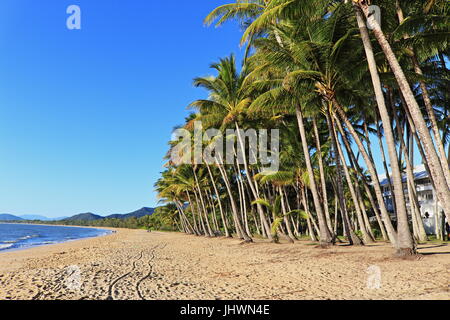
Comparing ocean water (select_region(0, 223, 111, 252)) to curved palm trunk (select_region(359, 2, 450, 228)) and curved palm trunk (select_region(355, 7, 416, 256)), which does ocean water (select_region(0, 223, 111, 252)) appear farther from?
curved palm trunk (select_region(359, 2, 450, 228))

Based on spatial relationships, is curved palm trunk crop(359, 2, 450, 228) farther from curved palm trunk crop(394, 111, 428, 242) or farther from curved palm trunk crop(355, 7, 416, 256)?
curved palm trunk crop(394, 111, 428, 242)

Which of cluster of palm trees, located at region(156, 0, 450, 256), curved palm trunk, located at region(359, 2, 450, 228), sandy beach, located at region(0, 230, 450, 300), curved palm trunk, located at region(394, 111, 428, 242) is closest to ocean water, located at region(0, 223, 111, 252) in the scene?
sandy beach, located at region(0, 230, 450, 300)

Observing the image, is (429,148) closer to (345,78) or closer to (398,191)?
(398,191)

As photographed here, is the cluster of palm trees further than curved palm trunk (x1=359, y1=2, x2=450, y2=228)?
Yes

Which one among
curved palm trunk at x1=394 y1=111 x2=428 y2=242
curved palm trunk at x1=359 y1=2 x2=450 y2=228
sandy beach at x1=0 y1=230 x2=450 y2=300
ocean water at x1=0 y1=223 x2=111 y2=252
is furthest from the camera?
ocean water at x1=0 y1=223 x2=111 y2=252

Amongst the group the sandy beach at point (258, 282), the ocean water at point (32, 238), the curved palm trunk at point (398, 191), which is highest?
the curved palm trunk at point (398, 191)

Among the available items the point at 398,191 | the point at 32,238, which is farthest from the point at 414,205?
the point at 32,238

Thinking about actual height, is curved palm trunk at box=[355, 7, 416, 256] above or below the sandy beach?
above

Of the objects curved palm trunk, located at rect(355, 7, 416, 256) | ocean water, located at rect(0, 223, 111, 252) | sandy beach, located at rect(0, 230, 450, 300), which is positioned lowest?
ocean water, located at rect(0, 223, 111, 252)

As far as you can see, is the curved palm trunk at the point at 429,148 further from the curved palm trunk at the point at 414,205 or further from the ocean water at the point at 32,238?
the ocean water at the point at 32,238

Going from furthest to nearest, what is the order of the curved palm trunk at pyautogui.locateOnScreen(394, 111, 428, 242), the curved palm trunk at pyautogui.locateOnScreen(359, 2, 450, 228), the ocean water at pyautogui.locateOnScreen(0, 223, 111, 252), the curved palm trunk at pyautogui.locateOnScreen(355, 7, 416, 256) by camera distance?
the ocean water at pyautogui.locateOnScreen(0, 223, 111, 252), the curved palm trunk at pyautogui.locateOnScreen(394, 111, 428, 242), the curved palm trunk at pyautogui.locateOnScreen(355, 7, 416, 256), the curved palm trunk at pyautogui.locateOnScreen(359, 2, 450, 228)

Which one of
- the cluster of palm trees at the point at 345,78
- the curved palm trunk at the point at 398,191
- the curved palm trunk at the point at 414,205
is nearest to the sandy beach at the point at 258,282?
the curved palm trunk at the point at 398,191
